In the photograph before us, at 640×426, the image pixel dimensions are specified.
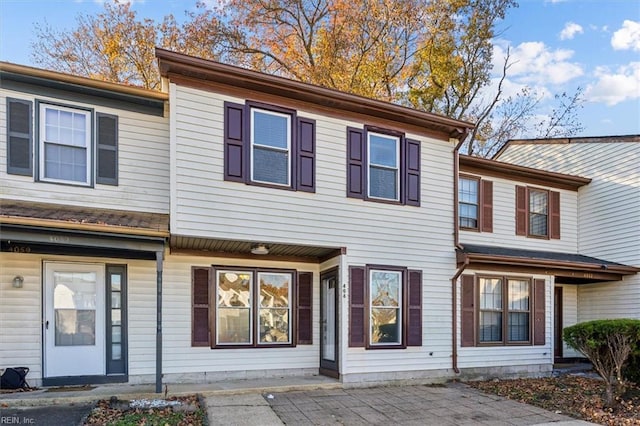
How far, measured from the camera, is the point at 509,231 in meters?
11.4

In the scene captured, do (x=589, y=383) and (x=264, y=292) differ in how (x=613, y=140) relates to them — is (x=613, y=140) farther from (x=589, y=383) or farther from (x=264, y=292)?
(x=264, y=292)

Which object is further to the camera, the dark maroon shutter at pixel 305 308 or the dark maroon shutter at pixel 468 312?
the dark maroon shutter at pixel 468 312

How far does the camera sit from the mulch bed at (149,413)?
19.2 ft

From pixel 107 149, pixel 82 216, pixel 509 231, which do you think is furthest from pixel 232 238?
pixel 509 231

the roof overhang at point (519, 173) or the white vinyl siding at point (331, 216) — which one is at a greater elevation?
the roof overhang at point (519, 173)

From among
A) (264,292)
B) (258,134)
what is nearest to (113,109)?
(258,134)

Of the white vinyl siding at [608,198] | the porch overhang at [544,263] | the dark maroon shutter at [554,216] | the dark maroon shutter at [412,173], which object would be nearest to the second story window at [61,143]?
the dark maroon shutter at [412,173]

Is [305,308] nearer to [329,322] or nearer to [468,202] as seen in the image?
[329,322]

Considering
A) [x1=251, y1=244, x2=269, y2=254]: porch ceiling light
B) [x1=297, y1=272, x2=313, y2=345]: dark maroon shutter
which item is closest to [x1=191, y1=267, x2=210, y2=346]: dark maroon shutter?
[x1=251, y1=244, x2=269, y2=254]: porch ceiling light

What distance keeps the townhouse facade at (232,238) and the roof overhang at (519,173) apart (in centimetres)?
124

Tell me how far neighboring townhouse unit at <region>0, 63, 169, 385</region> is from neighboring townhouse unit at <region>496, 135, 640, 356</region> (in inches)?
416

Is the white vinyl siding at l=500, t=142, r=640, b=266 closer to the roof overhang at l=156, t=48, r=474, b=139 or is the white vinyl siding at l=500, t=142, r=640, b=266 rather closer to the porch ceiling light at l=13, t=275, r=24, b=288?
the roof overhang at l=156, t=48, r=474, b=139

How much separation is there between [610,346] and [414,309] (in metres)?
3.33

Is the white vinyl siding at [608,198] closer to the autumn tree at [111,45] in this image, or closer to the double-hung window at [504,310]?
the double-hung window at [504,310]
